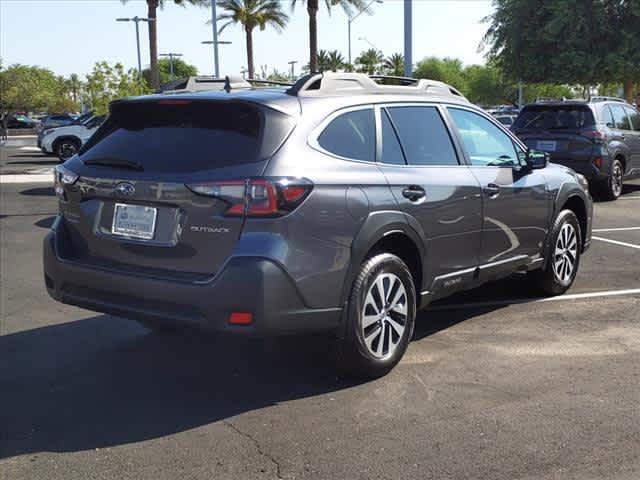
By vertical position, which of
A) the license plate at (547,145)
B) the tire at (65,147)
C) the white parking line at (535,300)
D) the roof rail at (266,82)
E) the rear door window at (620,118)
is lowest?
the white parking line at (535,300)

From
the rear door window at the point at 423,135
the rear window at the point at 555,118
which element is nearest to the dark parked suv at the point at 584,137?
the rear window at the point at 555,118

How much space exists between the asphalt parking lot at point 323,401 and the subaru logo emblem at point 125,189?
117cm

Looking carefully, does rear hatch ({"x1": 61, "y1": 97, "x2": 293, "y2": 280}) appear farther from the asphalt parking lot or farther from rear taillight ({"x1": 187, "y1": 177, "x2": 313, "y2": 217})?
the asphalt parking lot

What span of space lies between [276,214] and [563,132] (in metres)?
11.0

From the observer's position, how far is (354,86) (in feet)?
16.8

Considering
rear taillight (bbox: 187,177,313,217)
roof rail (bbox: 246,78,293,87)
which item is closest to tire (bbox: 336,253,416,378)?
rear taillight (bbox: 187,177,313,217)

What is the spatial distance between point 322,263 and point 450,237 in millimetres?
1338

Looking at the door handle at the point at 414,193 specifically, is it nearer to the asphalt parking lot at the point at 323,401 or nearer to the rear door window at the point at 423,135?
the rear door window at the point at 423,135

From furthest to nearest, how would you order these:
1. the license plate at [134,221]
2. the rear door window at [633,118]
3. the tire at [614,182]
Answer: the rear door window at [633,118], the tire at [614,182], the license plate at [134,221]

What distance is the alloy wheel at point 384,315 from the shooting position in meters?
4.75

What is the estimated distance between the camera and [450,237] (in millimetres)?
5387

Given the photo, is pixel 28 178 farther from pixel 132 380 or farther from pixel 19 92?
pixel 19 92

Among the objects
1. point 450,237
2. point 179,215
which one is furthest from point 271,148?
point 450,237

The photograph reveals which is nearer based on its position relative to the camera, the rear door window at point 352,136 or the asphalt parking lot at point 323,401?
the asphalt parking lot at point 323,401
